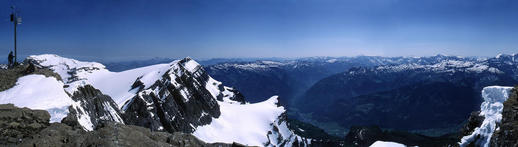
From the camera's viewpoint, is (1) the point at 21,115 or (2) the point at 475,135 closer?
(1) the point at 21,115

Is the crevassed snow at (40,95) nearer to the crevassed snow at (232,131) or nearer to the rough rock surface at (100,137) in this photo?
the rough rock surface at (100,137)

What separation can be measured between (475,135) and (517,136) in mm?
9694

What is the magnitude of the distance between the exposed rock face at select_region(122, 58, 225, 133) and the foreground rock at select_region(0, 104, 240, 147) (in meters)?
62.1

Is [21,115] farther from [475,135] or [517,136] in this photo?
[475,135]

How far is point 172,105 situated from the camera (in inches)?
5281

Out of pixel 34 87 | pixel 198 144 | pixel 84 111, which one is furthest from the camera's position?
pixel 84 111

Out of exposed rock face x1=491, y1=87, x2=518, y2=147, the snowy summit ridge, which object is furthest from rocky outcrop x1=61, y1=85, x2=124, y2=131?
exposed rock face x1=491, y1=87, x2=518, y2=147

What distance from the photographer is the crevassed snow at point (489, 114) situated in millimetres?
38719

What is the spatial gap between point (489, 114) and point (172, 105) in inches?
4544

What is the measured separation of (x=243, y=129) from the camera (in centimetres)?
18438

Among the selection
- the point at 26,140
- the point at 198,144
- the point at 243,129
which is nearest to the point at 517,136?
the point at 198,144

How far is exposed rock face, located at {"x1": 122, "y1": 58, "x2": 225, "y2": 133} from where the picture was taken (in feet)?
349

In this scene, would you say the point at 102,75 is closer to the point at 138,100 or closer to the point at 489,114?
the point at 138,100

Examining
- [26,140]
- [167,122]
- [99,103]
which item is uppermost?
[26,140]
